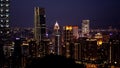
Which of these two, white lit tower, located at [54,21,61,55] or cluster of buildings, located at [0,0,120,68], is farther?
white lit tower, located at [54,21,61,55]

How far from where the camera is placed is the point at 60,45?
26219 mm

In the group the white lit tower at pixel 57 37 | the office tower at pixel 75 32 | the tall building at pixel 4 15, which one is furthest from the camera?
the tall building at pixel 4 15

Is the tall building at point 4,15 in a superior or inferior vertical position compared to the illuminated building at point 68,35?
superior

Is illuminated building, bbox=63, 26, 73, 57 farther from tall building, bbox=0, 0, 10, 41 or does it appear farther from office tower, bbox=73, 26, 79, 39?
tall building, bbox=0, 0, 10, 41

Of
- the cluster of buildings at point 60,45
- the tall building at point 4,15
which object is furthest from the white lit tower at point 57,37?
the tall building at point 4,15

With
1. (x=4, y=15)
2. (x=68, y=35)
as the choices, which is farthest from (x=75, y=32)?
(x=4, y=15)

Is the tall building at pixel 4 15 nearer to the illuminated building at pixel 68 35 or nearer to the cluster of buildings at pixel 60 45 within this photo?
the cluster of buildings at pixel 60 45

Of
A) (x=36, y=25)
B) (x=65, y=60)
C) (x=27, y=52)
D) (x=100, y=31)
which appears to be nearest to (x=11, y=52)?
(x=27, y=52)

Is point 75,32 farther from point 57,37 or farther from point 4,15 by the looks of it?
point 4,15

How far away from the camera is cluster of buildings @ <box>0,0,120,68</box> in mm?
21134

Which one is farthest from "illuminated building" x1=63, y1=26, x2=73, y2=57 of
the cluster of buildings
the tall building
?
the tall building

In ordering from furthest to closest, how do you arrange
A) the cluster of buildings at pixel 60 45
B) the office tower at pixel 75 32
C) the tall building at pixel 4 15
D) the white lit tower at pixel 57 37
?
the tall building at pixel 4 15 < the office tower at pixel 75 32 < the white lit tower at pixel 57 37 < the cluster of buildings at pixel 60 45

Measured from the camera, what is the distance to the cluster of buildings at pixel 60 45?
21134mm

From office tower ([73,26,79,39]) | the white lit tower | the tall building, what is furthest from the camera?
the tall building
